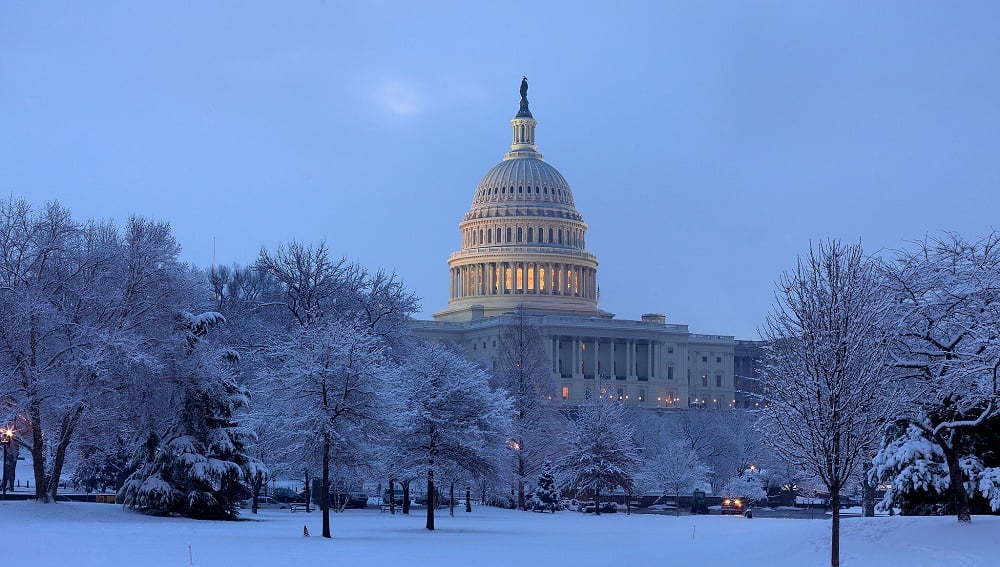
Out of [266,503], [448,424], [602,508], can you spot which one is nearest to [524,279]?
[602,508]

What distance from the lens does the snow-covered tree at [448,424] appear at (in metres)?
53.6

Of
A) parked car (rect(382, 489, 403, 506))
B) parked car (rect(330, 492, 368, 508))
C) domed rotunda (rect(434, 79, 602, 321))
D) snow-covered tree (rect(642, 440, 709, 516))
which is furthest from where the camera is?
domed rotunda (rect(434, 79, 602, 321))

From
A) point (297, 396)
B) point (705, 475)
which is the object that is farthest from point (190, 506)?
point (705, 475)

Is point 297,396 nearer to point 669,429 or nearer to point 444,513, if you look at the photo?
point 444,513

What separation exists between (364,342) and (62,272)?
1169cm

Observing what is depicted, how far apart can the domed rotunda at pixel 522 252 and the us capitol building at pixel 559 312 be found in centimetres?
13

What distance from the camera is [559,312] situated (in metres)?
187

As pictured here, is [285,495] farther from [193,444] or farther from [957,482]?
[957,482]

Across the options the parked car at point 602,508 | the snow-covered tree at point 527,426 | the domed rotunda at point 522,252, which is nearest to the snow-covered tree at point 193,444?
the snow-covered tree at point 527,426

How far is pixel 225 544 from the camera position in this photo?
4084 centimetres

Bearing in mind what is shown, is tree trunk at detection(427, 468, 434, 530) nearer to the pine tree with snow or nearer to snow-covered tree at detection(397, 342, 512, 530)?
snow-covered tree at detection(397, 342, 512, 530)

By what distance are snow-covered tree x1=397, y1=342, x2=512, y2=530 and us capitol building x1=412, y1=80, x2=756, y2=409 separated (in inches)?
4423

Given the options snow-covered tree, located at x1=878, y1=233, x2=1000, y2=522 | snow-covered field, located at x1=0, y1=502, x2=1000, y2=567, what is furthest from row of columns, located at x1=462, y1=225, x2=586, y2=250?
snow-covered tree, located at x1=878, y1=233, x2=1000, y2=522

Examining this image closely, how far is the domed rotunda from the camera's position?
621 feet
